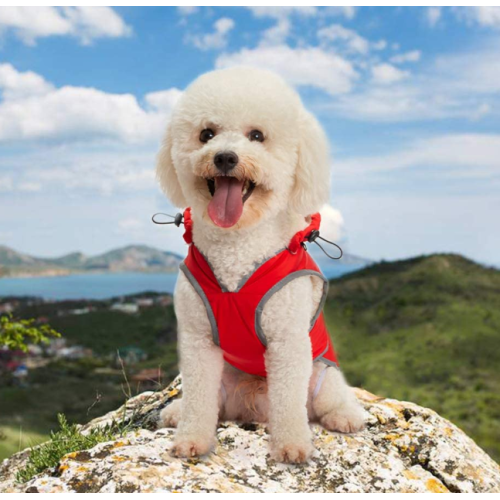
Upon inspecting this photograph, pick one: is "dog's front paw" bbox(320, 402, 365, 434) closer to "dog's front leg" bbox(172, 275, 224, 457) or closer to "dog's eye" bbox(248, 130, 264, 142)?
"dog's front leg" bbox(172, 275, 224, 457)

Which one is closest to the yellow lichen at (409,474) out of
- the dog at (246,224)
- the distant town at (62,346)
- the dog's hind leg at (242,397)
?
the dog at (246,224)

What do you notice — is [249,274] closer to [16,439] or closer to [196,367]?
[196,367]

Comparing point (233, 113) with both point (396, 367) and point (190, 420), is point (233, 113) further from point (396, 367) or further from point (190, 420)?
point (396, 367)

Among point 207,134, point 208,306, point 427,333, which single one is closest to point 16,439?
point 208,306

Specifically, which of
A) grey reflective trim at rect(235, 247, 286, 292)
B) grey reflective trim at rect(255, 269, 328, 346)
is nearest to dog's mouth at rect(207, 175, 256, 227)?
grey reflective trim at rect(235, 247, 286, 292)

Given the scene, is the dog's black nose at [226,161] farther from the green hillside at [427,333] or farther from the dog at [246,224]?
the green hillside at [427,333]

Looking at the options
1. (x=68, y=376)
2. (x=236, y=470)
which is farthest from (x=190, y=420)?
(x=68, y=376)
